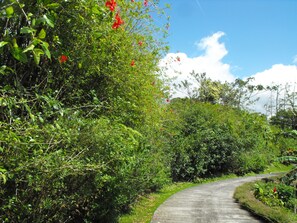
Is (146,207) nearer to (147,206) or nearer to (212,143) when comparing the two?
(147,206)

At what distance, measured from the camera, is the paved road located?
8.66m

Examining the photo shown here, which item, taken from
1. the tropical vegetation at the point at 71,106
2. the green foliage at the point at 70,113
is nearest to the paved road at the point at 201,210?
the tropical vegetation at the point at 71,106

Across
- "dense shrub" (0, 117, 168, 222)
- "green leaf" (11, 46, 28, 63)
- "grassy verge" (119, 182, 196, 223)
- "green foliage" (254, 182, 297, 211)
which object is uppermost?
"green leaf" (11, 46, 28, 63)

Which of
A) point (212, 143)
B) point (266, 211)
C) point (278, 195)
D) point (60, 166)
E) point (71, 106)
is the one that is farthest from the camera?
point (212, 143)

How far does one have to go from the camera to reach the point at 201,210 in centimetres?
985

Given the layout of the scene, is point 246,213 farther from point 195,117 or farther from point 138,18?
point 195,117

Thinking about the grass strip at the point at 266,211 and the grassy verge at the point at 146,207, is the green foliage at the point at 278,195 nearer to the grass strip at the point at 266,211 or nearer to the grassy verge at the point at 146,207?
the grass strip at the point at 266,211

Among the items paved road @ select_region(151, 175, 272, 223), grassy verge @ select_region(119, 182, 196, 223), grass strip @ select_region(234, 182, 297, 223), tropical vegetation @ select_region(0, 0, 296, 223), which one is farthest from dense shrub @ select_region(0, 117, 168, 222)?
grass strip @ select_region(234, 182, 297, 223)

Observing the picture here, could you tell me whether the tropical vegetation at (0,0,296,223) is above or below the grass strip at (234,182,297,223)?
above

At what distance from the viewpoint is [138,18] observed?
748 centimetres

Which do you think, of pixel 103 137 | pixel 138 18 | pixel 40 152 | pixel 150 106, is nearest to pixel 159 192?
pixel 150 106

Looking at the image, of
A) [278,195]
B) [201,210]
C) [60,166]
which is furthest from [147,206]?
[60,166]

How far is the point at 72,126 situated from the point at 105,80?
152 centimetres

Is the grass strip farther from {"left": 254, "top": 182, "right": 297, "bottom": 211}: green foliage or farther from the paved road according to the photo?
{"left": 254, "top": 182, "right": 297, "bottom": 211}: green foliage
